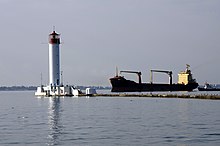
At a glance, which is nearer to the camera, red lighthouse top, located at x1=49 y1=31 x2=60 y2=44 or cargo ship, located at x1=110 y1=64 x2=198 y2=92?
red lighthouse top, located at x1=49 y1=31 x2=60 y2=44

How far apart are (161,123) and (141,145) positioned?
1294 cm

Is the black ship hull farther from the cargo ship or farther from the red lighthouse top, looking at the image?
the red lighthouse top

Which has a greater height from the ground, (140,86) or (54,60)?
→ (54,60)


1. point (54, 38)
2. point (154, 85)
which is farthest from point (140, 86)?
point (54, 38)

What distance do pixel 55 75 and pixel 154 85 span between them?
2414 inches

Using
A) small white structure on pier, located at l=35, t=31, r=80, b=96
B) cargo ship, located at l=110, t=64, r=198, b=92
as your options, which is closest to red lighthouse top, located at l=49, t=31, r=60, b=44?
small white structure on pier, located at l=35, t=31, r=80, b=96

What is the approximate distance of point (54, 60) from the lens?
10919 centimetres

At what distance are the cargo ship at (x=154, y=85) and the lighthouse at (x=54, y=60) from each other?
1811 inches

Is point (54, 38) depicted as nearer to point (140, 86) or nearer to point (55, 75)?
point (55, 75)

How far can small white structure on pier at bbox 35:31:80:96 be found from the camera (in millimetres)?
109312

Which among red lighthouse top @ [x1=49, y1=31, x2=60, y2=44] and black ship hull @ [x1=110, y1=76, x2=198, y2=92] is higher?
red lighthouse top @ [x1=49, y1=31, x2=60, y2=44]

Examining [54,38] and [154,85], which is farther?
[154,85]

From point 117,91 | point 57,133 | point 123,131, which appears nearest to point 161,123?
point 123,131

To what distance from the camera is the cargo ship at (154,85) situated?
157125 mm
